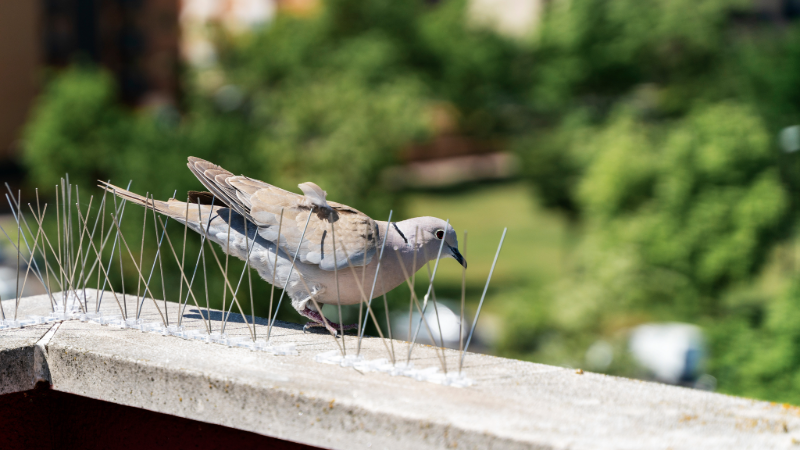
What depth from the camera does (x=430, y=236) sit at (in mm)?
3791

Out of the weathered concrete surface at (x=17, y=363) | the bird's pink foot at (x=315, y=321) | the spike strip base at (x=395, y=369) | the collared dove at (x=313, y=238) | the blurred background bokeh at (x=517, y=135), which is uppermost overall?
the blurred background bokeh at (x=517, y=135)

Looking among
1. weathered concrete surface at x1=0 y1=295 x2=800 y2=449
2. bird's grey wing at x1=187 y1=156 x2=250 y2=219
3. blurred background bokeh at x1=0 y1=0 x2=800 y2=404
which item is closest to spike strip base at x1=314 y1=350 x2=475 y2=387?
weathered concrete surface at x1=0 y1=295 x2=800 y2=449

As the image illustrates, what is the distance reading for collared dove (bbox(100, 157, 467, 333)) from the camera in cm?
364

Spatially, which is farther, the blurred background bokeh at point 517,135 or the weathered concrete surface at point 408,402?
the blurred background bokeh at point 517,135

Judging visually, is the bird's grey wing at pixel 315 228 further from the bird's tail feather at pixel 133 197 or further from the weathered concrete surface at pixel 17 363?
the weathered concrete surface at pixel 17 363

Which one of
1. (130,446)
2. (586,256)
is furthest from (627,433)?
(586,256)

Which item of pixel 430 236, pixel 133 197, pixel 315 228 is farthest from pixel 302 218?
pixel 133 197

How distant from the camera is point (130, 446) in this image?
2.78m

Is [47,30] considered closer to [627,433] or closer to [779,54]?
[779,54]

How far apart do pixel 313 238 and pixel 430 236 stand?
58 centimetres

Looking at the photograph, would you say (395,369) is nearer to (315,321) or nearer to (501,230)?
(315,321)

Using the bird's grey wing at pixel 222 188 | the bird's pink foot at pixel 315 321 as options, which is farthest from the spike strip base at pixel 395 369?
the bird's grey wing at pixel 222 188

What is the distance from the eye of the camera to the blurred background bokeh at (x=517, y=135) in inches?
674

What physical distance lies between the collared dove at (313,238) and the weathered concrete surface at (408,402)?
0.75 meters
